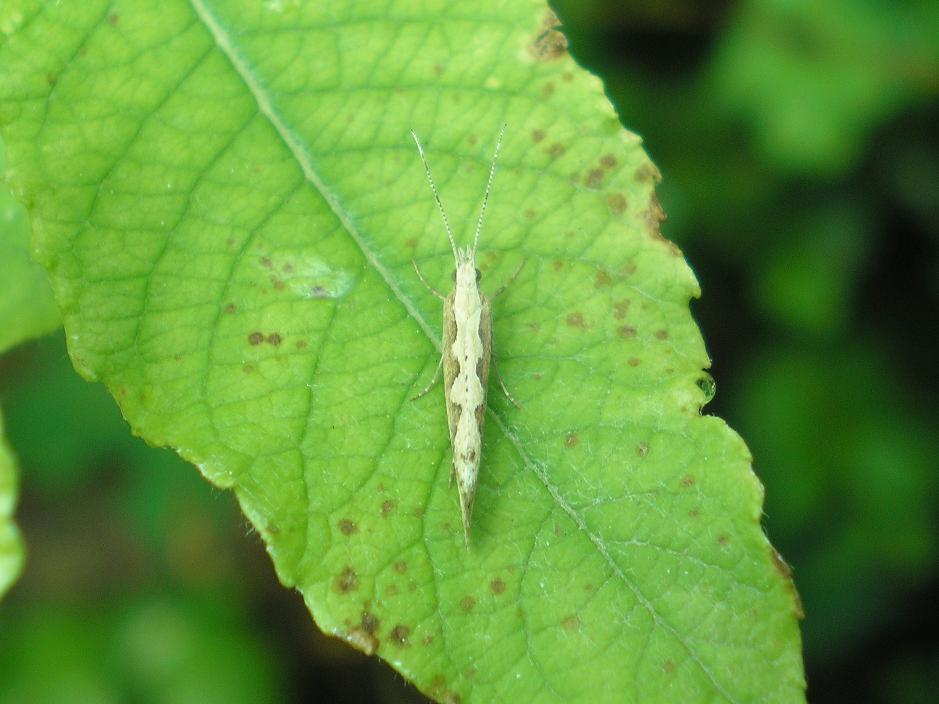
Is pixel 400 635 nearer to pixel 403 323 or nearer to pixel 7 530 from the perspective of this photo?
pixel 403 323

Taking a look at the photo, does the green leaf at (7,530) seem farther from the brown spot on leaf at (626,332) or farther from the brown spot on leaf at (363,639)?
the brown spot on leaf at (626,332)

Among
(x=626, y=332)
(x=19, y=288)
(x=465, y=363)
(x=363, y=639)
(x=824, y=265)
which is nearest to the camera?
(x=363, y=639)

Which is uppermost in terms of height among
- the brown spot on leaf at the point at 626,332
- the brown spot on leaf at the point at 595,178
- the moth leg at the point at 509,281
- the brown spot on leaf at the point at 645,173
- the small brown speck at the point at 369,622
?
the brown spot on leaf at the point at 645,173

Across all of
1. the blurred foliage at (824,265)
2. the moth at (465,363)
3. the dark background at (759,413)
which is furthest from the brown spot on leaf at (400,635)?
the blurred foliage at (824,265)

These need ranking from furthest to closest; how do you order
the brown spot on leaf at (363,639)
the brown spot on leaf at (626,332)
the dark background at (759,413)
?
the dark background at (759,413) < the brown spot on leaf at (626,332) < the brown spot on leaf at (363,639)

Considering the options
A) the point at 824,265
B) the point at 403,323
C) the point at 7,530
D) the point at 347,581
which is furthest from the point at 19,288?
the point at 824,265

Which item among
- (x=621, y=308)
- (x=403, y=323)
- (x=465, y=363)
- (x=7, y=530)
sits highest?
(x=621, y=308)

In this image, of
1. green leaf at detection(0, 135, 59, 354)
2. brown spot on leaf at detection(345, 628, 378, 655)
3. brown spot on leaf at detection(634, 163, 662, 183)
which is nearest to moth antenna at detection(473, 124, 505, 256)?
brown spot on leaf at detection(634, 163, 662, 183)

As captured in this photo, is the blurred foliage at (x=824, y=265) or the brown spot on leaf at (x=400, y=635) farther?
the blurred foliage at (x=824, y=265)
